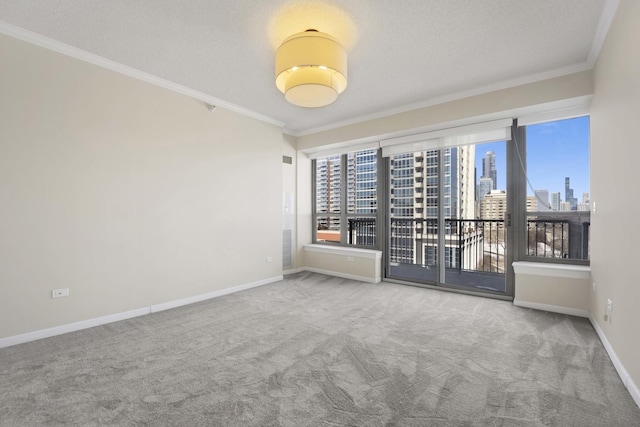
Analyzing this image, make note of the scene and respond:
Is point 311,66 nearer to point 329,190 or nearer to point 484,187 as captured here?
point 484,187

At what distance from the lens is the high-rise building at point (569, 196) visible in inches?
140

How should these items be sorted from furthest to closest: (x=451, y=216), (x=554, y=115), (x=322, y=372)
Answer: (x=451, y=216) < (x=554, y=115) < (x=322, y=372)

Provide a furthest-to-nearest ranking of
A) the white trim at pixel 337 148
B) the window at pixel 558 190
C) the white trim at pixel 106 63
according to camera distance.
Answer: the white trim at pixel 337 148 → the window at pixel 558 190 → the white trim at pixel 106 63

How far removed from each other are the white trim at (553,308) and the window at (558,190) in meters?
0.63

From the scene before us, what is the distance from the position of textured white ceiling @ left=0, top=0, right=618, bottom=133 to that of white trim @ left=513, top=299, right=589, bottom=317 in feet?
8.87

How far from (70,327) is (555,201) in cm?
575

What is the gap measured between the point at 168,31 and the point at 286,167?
10.5 feet

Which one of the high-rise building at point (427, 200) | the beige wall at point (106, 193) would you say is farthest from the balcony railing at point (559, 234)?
the beige wall at point (106, 193)

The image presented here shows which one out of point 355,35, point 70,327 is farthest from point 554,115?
point 70,327

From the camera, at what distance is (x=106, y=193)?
3.20m

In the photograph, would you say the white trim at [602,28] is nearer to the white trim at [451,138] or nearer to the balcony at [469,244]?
the white trim at [451,138]

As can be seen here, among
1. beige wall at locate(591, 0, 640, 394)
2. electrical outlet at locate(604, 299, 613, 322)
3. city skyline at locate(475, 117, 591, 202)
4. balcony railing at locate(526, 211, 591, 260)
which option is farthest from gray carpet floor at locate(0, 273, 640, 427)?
city skyline at locate(475, 117, 591, 202)

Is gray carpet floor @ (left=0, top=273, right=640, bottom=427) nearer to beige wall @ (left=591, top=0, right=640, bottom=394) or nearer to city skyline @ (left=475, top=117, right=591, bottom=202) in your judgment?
beige wall @ (left=591, top=0, right=640, bottom=394)

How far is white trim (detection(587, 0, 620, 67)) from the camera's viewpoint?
223 cm
